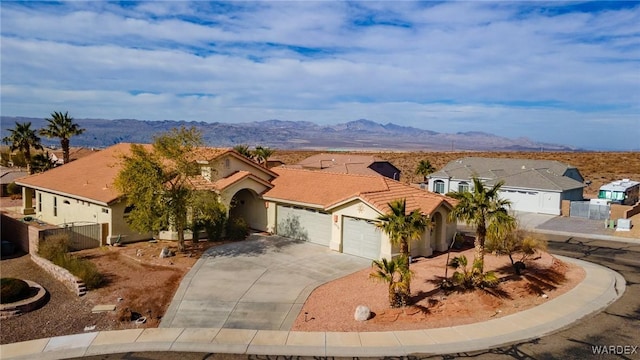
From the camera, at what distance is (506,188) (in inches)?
1753

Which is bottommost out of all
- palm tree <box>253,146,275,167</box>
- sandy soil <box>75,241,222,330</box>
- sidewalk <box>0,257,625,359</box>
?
sidewalk <box>0,257,625,359</box>

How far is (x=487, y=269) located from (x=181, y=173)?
17.0 metres

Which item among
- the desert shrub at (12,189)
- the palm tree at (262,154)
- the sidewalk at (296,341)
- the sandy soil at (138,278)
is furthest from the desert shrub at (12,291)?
the desert shrub at (12,189)

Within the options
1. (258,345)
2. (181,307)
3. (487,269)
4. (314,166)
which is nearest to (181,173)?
(181,307)

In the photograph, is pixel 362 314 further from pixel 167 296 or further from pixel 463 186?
pixel 463 186

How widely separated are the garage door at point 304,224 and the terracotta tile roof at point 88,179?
10470mm

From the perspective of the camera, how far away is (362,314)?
16.5m

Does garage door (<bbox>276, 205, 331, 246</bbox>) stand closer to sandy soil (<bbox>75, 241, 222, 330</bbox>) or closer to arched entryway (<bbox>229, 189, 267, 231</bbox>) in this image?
arched entryway (<bbox>229, 189, 267, 231</bbox>)

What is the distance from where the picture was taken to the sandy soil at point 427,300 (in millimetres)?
16375

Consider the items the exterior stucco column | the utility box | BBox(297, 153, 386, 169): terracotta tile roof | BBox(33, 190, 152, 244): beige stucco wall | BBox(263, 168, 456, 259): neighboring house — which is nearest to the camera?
BBox(263, 168, 456, 259): neighboring house

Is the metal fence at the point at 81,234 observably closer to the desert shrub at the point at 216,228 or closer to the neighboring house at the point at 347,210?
the desert shrub at the point at 216,228

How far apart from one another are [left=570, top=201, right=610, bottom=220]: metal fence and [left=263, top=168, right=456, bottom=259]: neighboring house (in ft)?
64.5

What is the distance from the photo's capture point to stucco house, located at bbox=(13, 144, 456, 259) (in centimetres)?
2477

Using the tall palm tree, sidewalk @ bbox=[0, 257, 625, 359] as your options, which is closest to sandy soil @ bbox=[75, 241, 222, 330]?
sidewalk @ bbox=[0, 257, 625, 359]
